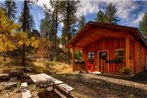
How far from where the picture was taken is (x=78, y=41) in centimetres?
1736

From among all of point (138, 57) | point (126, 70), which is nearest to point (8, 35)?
point (126, 70)

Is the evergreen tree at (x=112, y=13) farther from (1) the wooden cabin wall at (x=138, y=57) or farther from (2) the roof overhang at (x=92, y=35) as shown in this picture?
(2) the roof overhang at (x=92, y=35)

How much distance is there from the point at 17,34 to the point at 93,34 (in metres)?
8.42

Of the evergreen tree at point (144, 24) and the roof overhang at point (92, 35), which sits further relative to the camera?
the evergreen tree at point (144, 24)

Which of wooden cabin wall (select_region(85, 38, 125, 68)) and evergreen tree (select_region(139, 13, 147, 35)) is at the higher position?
evergreen tree (select_region(139, 13, 147, 35))

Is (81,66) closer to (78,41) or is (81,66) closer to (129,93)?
(78,41)

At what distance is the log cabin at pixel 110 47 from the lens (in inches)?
505

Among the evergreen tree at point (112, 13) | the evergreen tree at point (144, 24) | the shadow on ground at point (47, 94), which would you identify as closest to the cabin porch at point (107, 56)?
the shadow on ground at point (47, 94)

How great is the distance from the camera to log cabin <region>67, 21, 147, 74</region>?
1283 centimetres

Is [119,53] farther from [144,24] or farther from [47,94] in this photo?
[144,24]

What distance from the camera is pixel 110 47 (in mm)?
15812

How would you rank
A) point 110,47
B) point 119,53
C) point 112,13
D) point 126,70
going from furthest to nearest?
point 112,13 < point 110,47 < point 119,53 < point 126,70

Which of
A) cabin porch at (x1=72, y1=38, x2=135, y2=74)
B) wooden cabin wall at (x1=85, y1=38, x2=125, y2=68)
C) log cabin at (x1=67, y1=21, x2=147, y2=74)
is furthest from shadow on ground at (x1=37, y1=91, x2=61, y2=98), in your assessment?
wooden cabin wall at (x1=85, y1=38, x2=125, y2=68)

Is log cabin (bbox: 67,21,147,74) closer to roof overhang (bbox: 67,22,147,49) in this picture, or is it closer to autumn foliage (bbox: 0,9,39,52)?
roof overhang (bbox: 67,22,147,49)
